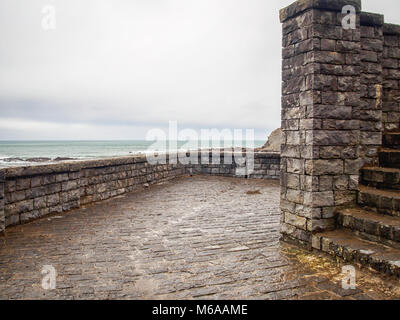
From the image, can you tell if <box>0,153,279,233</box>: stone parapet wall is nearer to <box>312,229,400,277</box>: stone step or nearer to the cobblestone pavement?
the cobblestone pavement

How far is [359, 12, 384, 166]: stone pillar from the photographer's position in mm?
5188

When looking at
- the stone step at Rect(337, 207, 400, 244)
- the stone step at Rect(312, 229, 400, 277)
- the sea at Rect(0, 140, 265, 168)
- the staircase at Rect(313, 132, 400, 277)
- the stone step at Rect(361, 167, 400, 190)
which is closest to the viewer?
the stone step at Rect(312, 229, 400, 277)

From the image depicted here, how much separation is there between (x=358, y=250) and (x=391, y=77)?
3357 millimetres

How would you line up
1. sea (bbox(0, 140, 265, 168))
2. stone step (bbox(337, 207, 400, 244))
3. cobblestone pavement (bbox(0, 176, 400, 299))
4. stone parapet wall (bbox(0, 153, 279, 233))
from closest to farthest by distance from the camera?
cobblestone pavement (bbox(0, 176, 400, 299)) → stone step (bbox(337, 207, 400, 244)) → stone parapet wall (bbox(0, 153, 279, 233)) → sea (bbox(0, 140, 265, 168))

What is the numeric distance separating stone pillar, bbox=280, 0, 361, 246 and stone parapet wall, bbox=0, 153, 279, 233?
188 inches

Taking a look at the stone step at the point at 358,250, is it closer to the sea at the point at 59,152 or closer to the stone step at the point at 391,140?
the stone step at the point at 391,140

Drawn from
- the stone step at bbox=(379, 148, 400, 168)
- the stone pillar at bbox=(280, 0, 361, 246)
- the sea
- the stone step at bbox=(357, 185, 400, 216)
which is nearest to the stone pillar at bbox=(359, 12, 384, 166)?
the stone step at bbox=(379, 148, 400, 168)

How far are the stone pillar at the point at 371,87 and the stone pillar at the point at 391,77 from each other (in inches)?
15.3

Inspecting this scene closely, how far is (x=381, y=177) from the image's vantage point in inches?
195

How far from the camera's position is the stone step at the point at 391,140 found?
5492mm

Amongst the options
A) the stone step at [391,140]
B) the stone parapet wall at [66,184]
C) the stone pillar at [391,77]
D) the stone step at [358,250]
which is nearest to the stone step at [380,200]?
the stone step at [358,250]

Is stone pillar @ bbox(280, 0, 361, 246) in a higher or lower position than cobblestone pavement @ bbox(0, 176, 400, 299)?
higher

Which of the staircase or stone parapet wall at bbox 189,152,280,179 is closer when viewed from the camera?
the staircase

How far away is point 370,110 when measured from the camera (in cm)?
526
